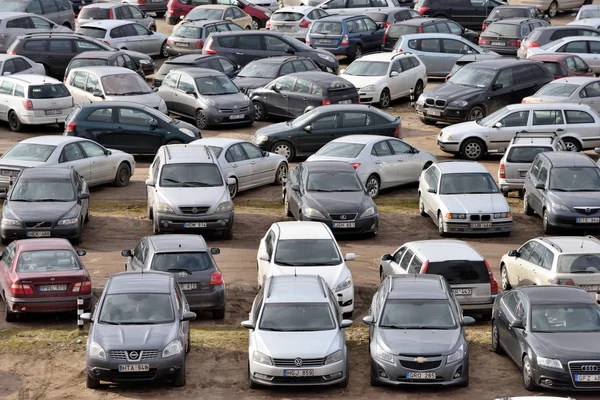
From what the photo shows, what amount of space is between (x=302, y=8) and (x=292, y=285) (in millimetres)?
31980

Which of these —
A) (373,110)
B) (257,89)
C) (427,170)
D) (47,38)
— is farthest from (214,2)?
(427,170)

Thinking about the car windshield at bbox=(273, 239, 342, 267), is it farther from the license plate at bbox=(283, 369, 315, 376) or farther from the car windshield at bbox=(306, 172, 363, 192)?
the license plate at bbox=(283, 369, 315, 376)

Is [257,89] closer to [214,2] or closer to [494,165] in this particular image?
[494,165]

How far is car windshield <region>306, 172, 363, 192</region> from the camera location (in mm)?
28047

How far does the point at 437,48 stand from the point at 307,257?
Result: 2324 cm

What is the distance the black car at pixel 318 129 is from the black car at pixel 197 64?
7301 mm

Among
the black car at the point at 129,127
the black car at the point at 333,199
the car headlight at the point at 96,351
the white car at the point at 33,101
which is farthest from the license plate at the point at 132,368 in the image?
the white car at the point at 33,101

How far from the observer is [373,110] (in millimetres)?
34594

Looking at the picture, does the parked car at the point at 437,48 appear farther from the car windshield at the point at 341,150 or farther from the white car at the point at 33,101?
the car windshield at the point at 341,150

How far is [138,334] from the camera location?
1842cm

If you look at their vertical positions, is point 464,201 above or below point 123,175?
above

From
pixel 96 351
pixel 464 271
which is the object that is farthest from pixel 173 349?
pixel 464 271

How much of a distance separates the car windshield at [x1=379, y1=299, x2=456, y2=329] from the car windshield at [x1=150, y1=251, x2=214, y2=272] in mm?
4160

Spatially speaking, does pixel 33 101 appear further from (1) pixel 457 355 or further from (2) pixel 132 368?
(1) pixel 457 355
